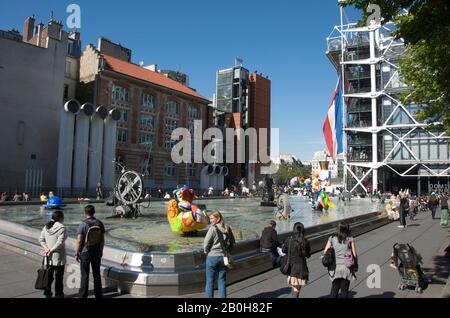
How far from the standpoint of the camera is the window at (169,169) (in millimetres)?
53469

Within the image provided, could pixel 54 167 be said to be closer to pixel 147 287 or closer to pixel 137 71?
pixel 137 71

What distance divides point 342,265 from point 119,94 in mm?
44495

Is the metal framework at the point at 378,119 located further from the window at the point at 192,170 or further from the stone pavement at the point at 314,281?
the stone pavement at the point at 314,281

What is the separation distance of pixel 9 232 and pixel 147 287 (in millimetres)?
7532

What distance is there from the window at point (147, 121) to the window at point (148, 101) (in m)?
1.25

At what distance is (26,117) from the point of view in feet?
127

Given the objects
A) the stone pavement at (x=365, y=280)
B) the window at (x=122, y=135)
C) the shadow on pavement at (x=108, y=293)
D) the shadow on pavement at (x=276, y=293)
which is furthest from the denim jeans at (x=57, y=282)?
the window at (x=122, y=135)

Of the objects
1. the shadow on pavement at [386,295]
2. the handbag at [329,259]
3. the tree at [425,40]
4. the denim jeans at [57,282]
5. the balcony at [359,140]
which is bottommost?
the shadow on pavement at [386,295]

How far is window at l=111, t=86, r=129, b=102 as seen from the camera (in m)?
46.4

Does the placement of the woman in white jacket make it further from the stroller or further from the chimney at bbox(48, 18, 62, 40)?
the chimney at bbox(48, 18, 62, 40)

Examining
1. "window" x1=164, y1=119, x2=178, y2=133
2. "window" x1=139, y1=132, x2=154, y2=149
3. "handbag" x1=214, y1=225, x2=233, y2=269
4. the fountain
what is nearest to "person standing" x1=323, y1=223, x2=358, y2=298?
"handbag" x1=214, y1=225, x2=233, y2=269

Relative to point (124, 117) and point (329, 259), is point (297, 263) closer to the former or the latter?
point (329, 259)

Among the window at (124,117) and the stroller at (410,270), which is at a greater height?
the window at (124,117)
